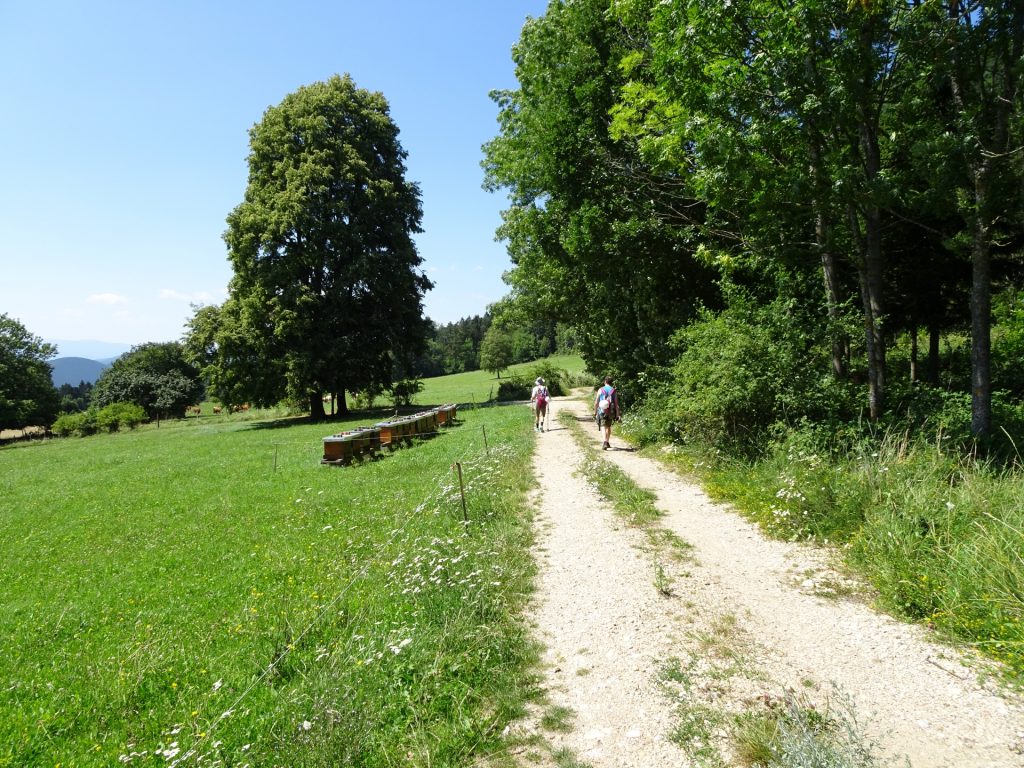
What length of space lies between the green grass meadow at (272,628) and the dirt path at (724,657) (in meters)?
0.59

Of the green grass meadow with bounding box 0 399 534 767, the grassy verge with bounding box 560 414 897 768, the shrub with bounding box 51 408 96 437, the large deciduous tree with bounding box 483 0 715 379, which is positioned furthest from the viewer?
the shrub with bounding box 51 408 96 437

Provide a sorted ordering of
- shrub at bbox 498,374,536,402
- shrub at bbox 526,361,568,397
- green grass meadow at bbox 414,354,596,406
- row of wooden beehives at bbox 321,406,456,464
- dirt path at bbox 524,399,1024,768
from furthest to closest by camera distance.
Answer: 1. green grass meadow at bbox 414,354,596,406
2. shrub at bbox 498,374,536,402
3. shrub at bbox 526,361,568,397
4. row of wooden beehives at bbox 321,406,456,464
5. dirt path at bbox 524,399,1024,768

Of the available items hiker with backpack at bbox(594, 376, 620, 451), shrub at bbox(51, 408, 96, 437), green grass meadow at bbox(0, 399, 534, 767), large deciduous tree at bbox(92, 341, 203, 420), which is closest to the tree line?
hiker with backpack at bbox(594, 376, 620, 451)

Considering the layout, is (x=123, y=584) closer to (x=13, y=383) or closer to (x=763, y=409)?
(x=763, y=409)

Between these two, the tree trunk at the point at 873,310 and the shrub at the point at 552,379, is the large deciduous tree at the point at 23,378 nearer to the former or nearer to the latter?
the shrub at the point at 552,379

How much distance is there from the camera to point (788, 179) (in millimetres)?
8945

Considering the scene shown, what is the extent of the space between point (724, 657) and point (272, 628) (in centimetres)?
455

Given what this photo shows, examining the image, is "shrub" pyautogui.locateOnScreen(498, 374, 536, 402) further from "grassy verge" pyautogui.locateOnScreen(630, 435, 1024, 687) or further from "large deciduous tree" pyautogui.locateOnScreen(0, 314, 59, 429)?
"large deciduous tree" pyautogui.locateOnScreen(0, 314, 59, 429)

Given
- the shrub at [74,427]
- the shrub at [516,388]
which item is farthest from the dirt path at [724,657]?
the shrub at [74,427]

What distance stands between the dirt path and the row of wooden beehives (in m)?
10.3

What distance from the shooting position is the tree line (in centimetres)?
820

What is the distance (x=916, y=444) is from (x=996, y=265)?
1139cm

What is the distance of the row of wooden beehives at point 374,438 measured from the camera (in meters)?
15.8

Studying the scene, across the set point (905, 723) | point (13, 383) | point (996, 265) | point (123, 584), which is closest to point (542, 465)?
point (123, 584)
